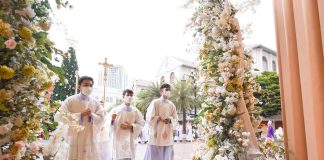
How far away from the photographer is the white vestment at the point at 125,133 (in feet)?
15.3

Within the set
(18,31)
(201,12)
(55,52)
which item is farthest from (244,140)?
(18,31)

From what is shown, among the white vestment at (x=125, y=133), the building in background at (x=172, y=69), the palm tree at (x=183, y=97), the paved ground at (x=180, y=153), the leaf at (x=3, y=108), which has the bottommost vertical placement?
the paved ground at (x=180, y=153)

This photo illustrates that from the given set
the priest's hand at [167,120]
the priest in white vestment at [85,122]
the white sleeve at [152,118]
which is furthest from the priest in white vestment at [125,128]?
the priest in white vestment at [85,122]

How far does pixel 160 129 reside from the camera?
481cm

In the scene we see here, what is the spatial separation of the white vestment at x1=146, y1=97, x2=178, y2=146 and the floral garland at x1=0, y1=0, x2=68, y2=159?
10.6ft

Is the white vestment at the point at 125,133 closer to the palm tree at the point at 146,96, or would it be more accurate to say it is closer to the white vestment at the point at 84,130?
the white vestment at the point at 84,130

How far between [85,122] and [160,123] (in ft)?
4.69

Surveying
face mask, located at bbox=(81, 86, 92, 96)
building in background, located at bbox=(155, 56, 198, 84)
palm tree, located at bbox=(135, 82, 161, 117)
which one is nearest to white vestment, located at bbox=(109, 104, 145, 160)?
face mask, located at bbox=(81, 86, 92, 96)

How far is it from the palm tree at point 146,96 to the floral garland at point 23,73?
17.2m

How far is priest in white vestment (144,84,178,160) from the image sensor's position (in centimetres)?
479

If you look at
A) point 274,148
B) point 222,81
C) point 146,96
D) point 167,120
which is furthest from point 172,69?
point 274,148

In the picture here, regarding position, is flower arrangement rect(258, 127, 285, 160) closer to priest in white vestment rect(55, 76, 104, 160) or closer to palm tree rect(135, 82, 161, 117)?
priest in white vestment rect(55, 76, 104, 160)

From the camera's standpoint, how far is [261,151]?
2.27m

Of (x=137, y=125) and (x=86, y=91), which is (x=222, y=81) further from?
(x=137, y=125)
